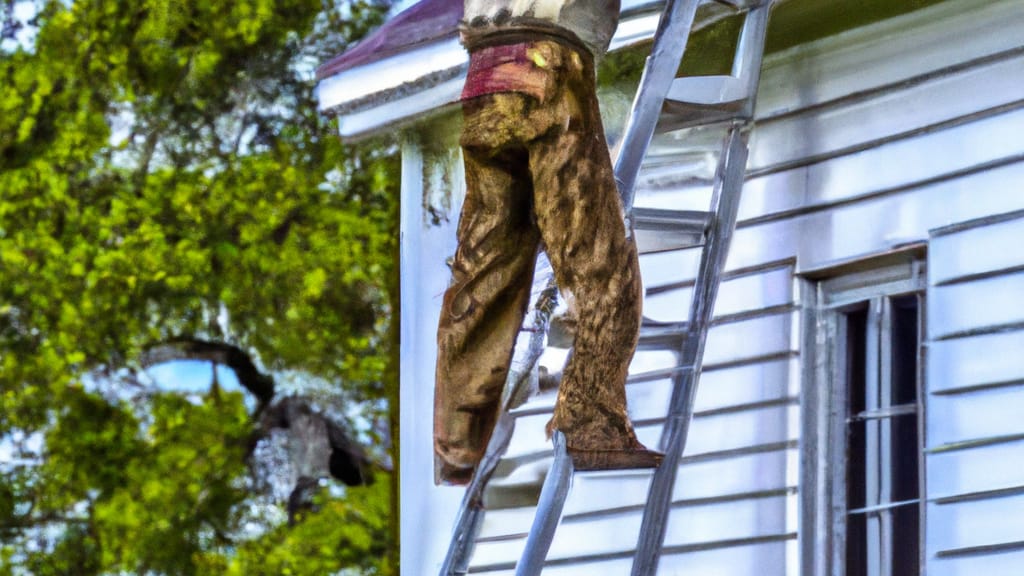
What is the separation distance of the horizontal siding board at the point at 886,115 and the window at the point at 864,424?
0.41 metres

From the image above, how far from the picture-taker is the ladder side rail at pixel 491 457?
17.5ft

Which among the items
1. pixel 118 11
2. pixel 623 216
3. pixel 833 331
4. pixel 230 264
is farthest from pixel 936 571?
pixel 118 11

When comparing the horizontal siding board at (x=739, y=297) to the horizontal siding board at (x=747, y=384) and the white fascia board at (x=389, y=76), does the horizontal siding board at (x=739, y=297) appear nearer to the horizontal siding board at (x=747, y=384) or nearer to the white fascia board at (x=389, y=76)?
the horizontal siding board at (x=747, y=384)

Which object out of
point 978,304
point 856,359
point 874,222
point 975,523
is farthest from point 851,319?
point 975,523

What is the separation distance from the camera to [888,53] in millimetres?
5789

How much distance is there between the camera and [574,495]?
6.50 metres

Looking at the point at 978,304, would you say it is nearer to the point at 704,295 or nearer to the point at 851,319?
the point at 851,319

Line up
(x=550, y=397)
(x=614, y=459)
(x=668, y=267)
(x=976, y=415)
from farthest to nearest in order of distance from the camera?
(x=668, y=267) < (x=550, y=397) < (x=976, y=415) < (x=614, y=459)

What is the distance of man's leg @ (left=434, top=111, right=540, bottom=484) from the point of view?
5.24m

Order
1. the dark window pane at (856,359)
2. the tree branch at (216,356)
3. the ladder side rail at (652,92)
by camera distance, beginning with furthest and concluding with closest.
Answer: the tree branch at (216,356) < the dark window pane at (856,359) < the ladder side rail at (652,92)

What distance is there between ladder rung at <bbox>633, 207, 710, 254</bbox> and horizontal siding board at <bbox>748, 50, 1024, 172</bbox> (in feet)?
1.88

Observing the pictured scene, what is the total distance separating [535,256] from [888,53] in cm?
135

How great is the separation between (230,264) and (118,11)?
8.96ft

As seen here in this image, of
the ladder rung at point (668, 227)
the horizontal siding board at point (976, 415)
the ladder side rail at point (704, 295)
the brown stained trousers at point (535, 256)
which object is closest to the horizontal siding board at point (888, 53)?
the ladder side rail at point (704, 295)
